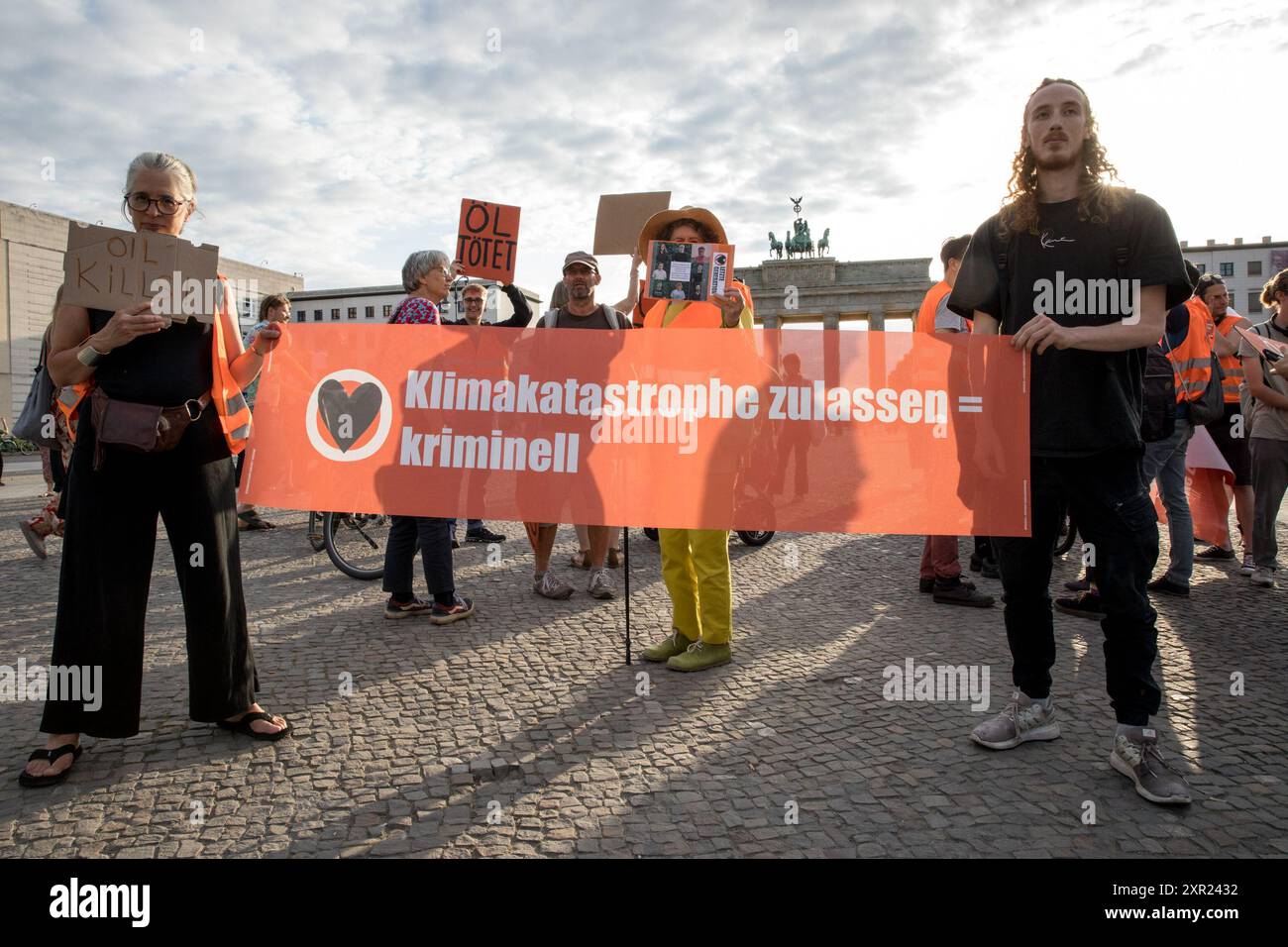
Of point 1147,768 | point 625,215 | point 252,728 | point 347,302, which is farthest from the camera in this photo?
point 347,302

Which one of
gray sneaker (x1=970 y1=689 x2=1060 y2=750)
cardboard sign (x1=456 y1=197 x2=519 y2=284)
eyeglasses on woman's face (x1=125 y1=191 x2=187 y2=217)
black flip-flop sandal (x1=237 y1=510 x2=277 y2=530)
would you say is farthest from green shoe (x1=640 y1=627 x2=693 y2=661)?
black flip-flop sandal (x1=237 y1=510 x2=277 y2=530)

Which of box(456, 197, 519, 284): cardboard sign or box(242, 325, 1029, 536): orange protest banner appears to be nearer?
box(242, 325, 1029, 536): orange protest banner

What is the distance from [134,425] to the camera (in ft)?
9.35

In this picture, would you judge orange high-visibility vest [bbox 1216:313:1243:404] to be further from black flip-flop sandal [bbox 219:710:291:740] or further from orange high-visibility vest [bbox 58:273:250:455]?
black flip-flop sandal [bbox 219:710:291:740]

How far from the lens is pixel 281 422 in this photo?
3434mm

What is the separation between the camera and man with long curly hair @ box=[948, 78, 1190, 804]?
2760 mm

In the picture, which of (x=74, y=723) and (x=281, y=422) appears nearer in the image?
(x=74, y=723)

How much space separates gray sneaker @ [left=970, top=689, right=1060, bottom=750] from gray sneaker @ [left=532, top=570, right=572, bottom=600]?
2987 millimetres

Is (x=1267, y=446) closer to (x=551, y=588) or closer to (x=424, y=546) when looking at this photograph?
(x=551, y=588)

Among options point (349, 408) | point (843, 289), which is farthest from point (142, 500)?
point (843, 289)

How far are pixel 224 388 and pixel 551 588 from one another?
9.27 feet
